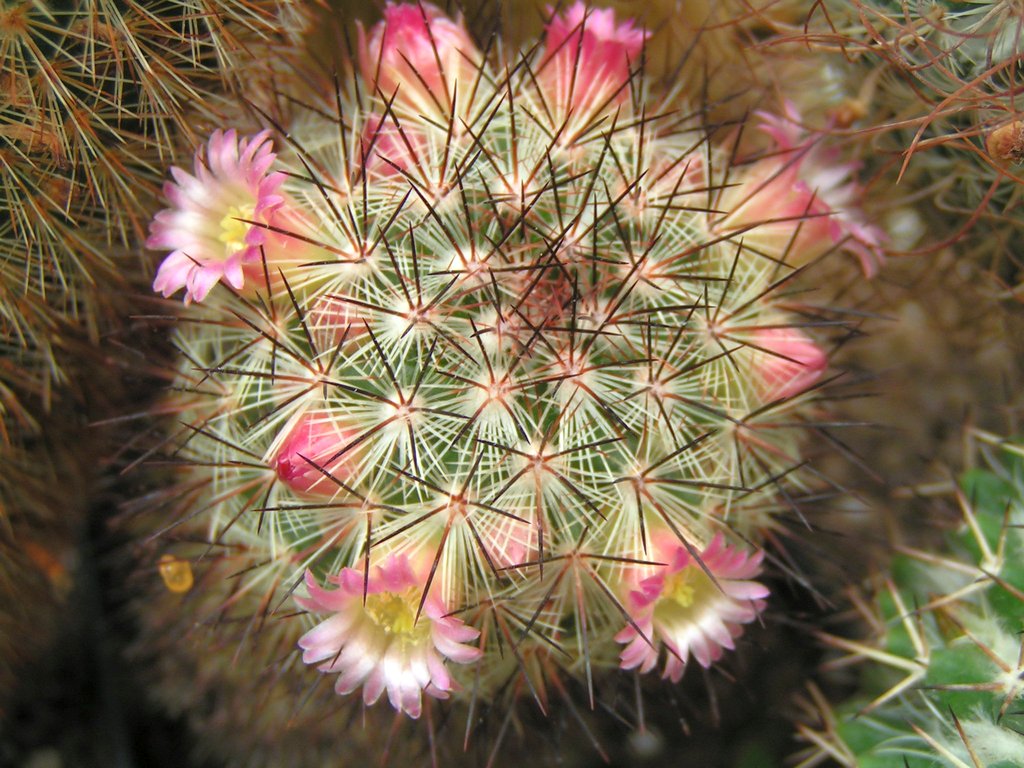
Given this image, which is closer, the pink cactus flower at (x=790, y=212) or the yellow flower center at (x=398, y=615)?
the yellow flower center at (x=398, y=615)

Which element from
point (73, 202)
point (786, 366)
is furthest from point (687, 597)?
point (73, 202)

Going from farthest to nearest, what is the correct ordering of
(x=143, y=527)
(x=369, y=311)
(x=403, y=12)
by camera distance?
(x=143, y=527), (x=403, y=12), (x=369, y=311)

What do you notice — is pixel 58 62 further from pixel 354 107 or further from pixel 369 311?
pixel 369 311

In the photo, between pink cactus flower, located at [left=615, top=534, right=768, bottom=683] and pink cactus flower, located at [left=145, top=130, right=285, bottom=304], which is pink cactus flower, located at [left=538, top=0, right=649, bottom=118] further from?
pink cactus flower, located at [left=615, top=534, right=768, bottom=683]

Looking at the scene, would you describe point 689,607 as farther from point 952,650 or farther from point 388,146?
point 388,146

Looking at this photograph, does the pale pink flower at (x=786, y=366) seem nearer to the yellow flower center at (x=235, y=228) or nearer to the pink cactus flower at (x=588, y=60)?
Answer: the pink cactus flower at (x=588, y=60)

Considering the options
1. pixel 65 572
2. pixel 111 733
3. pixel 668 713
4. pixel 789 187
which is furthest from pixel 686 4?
pixel 111 733

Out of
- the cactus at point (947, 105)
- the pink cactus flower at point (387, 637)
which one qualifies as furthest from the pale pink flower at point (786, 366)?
the pink cactus flower at point (387, 637)

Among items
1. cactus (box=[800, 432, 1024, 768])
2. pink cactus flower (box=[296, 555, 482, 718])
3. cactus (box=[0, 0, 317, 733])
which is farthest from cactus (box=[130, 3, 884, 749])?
cactus (box=[800, 432, 1024, 768])
